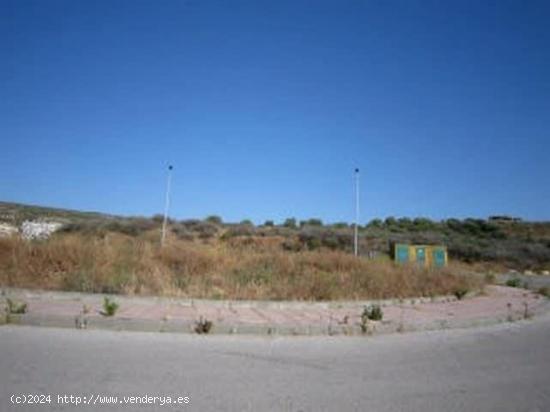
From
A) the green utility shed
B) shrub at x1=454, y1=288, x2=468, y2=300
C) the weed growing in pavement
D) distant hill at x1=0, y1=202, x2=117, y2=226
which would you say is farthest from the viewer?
distant hill at x1=0, y1=202, x2=117, y2=226

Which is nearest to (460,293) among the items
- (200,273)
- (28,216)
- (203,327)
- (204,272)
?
(204,272)

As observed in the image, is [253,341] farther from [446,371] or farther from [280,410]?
[280,410]

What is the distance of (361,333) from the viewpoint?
1021cm

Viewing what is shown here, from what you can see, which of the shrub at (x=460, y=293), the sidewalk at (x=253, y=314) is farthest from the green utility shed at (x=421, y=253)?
the sidewalk at (x=253, y=314)

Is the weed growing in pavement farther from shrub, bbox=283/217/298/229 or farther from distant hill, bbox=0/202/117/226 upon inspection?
shrub, bbox=283/217/298/229

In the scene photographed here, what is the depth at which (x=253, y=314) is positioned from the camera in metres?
11.1

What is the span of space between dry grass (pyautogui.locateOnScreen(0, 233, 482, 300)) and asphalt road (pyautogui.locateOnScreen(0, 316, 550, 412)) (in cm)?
383

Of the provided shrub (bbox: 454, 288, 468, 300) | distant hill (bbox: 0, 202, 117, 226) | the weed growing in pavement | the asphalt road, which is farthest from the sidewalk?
distant hill (bbox: 0, 202, 117, 226)

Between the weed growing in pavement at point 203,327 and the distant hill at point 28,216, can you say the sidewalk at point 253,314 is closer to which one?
the weed growing in pavement at point 203,327

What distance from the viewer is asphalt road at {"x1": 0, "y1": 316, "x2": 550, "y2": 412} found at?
230 inches

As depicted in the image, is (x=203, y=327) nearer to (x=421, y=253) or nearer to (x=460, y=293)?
(x=460, y=293)

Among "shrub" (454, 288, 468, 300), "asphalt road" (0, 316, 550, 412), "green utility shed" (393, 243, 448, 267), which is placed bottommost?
"asphalt road" (0, 316, 550, 412)

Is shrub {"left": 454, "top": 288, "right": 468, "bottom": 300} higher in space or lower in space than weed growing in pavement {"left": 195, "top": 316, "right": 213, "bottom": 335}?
higher

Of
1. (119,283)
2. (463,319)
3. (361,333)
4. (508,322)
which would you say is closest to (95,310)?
(119,283)
